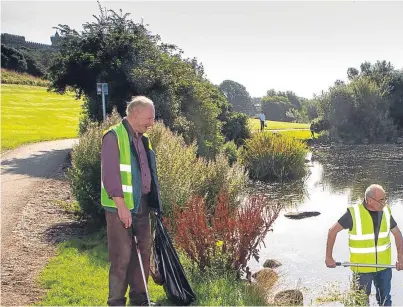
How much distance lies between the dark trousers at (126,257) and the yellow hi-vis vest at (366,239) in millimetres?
2584

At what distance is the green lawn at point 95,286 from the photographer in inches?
230

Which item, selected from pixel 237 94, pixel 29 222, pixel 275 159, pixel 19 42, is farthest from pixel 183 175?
pixel 237 94

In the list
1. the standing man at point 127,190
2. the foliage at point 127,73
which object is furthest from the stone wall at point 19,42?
the standing man at point 127,190

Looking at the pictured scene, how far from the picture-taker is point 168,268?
5543 mm

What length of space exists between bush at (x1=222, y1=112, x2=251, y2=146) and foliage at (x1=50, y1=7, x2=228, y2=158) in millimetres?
6695

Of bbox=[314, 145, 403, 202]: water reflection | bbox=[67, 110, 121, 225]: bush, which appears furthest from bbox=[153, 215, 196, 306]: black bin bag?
bbox=[314, 145, 403, 202]: water reflection

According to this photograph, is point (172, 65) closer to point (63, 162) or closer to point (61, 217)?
point (63, 162)

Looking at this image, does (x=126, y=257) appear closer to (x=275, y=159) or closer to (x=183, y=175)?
(x=183, y=175)

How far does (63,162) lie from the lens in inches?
680

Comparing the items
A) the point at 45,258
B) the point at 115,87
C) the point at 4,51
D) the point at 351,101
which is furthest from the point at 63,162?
the point at 4,51

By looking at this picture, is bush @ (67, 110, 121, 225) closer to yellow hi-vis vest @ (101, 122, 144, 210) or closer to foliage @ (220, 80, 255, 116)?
yellow hi-vis vest @ (101, 122, 144, 210)

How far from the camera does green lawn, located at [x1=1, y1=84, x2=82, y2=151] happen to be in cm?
2474

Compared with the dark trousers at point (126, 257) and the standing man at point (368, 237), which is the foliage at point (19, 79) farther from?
the standing man at point (368, 237)

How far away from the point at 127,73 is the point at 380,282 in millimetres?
14846
